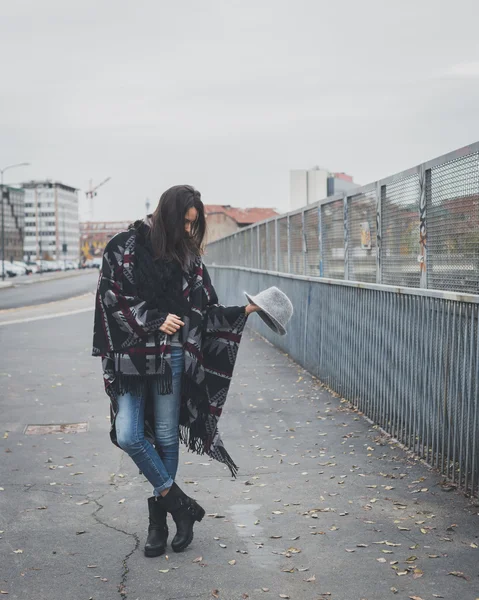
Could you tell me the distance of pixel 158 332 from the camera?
14.8ft

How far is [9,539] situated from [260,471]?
208 centimetres

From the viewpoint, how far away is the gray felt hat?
462 centimetres

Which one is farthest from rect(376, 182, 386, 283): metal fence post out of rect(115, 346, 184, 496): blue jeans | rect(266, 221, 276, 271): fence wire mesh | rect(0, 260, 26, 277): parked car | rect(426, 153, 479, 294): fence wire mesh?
rect(0, 260, 26, 277): parked car

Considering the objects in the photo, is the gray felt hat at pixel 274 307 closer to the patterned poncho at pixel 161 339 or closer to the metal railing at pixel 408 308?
the patterned poncho at pixel 161 339

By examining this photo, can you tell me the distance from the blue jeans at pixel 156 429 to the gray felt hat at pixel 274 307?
1.51 feet

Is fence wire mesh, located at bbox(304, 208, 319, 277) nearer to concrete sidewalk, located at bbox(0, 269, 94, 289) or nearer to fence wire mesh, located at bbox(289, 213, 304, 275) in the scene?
fence wire mesh, located at bbox(289, 213, 304, 275)

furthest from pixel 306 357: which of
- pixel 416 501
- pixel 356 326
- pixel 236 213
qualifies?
pixel 236 213

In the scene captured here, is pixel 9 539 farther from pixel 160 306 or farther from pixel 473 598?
pixel 473 598

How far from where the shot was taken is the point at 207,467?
6.56m

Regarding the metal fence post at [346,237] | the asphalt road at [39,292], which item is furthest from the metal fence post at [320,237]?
the asphalt road at [39,292]

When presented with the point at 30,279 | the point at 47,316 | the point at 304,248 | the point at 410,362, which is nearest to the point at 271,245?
the point at 304,248

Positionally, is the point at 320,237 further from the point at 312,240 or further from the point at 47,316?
the point at 47,316

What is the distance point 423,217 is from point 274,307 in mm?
3057

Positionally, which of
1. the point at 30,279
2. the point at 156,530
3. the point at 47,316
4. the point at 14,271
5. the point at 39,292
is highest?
the point at 156,530
